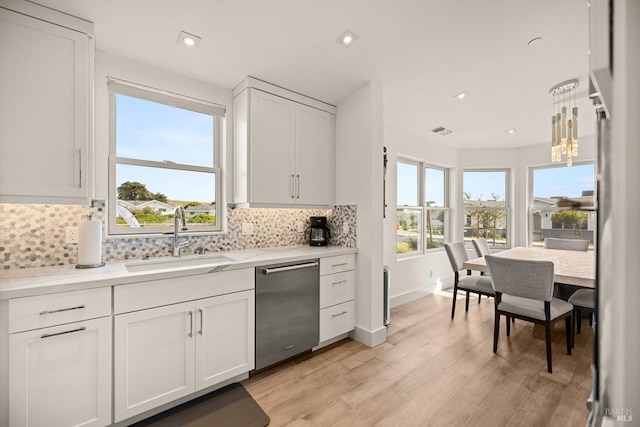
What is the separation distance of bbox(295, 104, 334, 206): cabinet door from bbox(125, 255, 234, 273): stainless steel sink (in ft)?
3.13

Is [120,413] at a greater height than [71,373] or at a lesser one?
lesser

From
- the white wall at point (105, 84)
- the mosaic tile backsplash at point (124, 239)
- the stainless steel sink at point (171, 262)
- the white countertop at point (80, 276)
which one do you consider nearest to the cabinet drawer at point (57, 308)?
the white countertop at point (80, 276)

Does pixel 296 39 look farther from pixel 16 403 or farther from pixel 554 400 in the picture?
pixel 554 400

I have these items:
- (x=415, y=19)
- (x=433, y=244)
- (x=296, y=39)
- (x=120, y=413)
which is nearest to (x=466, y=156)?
(x=433, y=244)

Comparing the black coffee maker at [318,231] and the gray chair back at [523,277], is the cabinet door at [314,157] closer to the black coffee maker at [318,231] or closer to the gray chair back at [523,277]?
the black coffee maker at [318,231]

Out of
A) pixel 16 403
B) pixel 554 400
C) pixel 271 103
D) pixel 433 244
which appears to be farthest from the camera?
pixel 433 244

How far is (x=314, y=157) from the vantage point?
2.87 meters

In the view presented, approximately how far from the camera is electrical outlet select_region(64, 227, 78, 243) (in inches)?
74.2

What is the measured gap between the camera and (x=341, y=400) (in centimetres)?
189

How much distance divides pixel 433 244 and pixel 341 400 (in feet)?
11.4

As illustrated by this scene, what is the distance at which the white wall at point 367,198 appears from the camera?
2.66m

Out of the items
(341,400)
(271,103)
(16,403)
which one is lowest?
(341,400)

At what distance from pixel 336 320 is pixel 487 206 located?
4014 millimetres

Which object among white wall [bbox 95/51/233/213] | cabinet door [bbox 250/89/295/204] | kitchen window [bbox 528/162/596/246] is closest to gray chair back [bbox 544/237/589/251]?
kitchen window [bbox 528/162/596/246]
